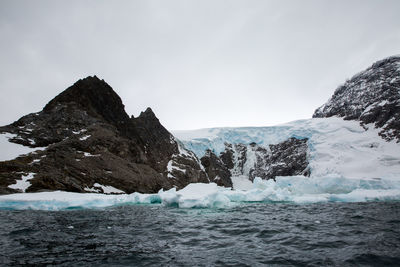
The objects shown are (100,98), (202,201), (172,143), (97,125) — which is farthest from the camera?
A: (172,143)

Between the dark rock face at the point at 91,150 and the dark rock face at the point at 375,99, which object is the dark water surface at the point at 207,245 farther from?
the dark rock face at the point at 375,99

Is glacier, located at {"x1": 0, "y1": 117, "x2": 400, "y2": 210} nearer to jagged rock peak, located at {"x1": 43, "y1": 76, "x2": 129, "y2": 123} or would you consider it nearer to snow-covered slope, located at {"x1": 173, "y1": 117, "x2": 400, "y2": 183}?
snow-covered slope, located at {"x1": 173, "y1": 117, "x2": 400, "y2": 183}

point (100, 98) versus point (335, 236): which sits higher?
point (100, 98)

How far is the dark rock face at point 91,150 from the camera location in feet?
144

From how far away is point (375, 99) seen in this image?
409 feet

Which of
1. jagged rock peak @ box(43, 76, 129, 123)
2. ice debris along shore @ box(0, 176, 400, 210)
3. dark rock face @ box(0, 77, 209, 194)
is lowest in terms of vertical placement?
ice debris along shore @ box(0, 176, 400, 210)

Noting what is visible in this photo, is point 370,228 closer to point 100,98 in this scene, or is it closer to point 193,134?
point 100,98

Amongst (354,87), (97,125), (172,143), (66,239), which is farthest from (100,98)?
(354,87)

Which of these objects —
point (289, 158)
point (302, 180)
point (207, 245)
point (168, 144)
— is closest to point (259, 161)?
point (289, 158)

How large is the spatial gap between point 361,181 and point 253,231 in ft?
121

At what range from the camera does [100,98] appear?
8462cm

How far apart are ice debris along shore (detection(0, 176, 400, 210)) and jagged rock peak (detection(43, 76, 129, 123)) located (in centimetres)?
4991

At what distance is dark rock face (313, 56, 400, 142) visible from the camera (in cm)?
10893

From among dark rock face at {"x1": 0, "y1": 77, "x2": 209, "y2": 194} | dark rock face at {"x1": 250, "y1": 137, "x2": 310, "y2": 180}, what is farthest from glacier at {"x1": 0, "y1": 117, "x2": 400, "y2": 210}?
dark rock face at {"x1": 0, "y1": 77, "x2": 209, "y2": 194}
